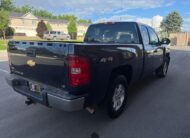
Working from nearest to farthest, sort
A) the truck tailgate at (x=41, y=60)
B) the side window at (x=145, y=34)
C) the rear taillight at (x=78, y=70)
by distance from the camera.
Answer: the rear taillight at (x=78, y=70) → the truck tailgate at (x=41, y=60) → the side window at (x=145, y=34)

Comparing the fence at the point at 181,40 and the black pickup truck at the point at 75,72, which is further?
the fence at the point at 181,40

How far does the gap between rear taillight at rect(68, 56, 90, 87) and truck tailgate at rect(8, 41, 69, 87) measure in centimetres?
11

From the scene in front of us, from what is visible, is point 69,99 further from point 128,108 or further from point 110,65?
point 128,108

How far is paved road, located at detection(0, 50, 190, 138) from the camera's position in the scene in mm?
3438

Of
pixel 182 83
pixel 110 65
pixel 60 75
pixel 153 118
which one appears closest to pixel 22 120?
pixel 60 75

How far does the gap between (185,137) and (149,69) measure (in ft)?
8.22

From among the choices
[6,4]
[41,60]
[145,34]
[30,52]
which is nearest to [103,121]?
[41,60]

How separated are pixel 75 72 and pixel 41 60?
28.4 inches

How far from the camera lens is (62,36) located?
40.3 metres

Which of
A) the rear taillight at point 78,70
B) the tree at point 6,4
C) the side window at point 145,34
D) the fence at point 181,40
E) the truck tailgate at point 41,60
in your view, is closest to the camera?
the rear taillight at point 78,70

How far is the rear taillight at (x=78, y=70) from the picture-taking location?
2.82 metres

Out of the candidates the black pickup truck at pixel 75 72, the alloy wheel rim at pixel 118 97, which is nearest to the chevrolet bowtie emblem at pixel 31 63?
the black pickup truck at pixel 75 72

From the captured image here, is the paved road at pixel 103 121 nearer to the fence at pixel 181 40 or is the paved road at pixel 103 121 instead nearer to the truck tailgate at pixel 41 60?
the truck tailgate at pixel 41 60

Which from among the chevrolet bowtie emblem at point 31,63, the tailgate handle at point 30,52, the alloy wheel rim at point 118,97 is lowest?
the alloy wheel rim at point 118,97
